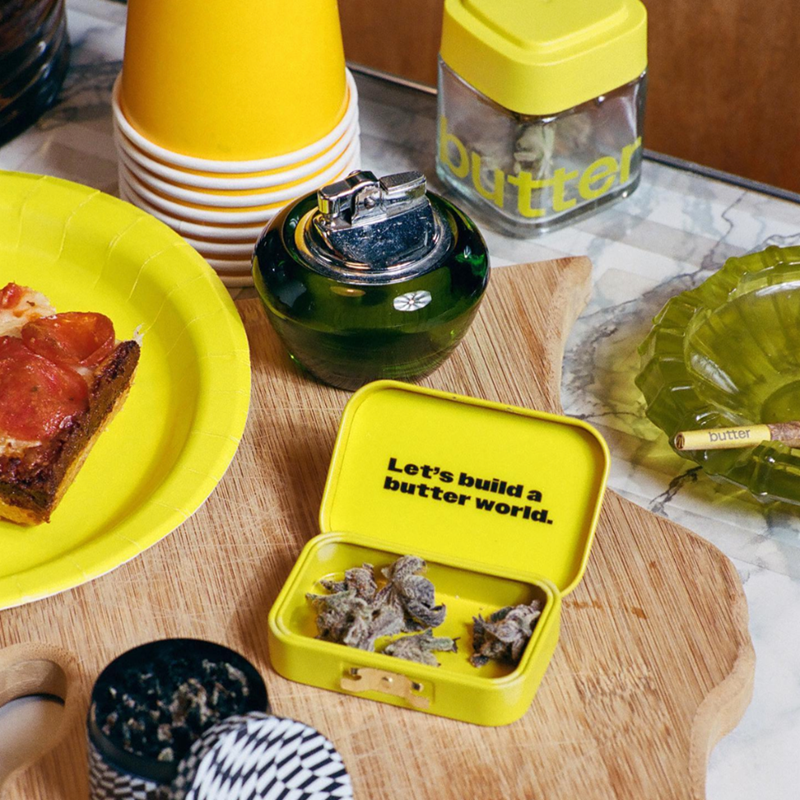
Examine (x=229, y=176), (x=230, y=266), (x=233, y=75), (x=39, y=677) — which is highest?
(x=233, y=75)

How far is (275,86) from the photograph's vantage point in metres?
1.16

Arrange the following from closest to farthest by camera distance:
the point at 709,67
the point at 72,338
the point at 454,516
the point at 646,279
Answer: the point at 454,516
the point at 72,338
the point at 646,279
the point at 709,67

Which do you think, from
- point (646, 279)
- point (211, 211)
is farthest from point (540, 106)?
point (211, 211)

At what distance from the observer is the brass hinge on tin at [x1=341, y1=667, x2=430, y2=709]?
0.88 metres

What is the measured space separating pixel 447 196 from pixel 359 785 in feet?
2.68

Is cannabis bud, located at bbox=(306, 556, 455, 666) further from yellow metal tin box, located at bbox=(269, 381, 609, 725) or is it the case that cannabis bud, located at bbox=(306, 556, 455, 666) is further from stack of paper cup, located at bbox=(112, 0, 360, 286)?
stack of paper cup, located at bbox=(112, 0, 360, 286)

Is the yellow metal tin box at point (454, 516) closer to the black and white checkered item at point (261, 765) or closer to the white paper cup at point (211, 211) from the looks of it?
the black and white checkered item at point (261, 765)

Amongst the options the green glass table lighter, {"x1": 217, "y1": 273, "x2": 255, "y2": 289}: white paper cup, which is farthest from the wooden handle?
{"x1": 217, "y1": 273, "x2": 255, "y2": 289}: white paper cup

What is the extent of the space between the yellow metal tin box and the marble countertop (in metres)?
0.17

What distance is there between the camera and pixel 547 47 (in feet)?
3.98

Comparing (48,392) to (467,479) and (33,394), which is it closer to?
(33,394)

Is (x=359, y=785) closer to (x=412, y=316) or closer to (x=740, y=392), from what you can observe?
(x=412, y=316)

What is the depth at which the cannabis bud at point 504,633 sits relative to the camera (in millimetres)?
898

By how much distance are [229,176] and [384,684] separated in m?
0.59
